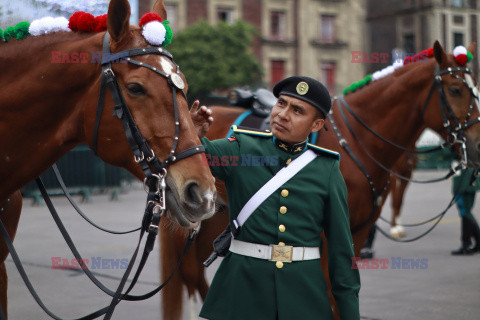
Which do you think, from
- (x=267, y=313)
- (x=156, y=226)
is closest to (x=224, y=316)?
(x=267, y=313)

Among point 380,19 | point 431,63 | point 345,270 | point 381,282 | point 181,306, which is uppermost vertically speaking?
point 380,19

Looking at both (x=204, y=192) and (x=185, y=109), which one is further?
(x=185, y=109)

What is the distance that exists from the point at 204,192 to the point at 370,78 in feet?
11.1

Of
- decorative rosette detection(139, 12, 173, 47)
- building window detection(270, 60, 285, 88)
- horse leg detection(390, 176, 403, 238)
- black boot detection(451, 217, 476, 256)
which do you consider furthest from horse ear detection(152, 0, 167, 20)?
building window detection(270, 60, 285, 88)

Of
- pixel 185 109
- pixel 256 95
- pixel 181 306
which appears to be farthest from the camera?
pixel 256 95

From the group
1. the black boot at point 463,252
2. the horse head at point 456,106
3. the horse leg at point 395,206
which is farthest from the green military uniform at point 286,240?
the horse leg at point 395,206

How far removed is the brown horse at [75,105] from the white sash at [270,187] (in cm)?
42

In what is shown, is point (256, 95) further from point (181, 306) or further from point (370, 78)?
point (181, 306)

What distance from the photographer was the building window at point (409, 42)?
136 feet

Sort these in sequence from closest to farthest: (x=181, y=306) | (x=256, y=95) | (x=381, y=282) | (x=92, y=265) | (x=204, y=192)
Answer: (x=204, y=192), (x=181, y=306), (x=256, y=95), (x=381, y=282), (x=92, y=265)

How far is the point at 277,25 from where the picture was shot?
39.6 metres

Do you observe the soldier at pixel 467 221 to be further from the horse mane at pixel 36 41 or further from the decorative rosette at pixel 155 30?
the horse mane at pixel 36 41

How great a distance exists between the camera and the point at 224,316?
9.32ft

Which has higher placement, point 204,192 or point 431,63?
point 431,63
